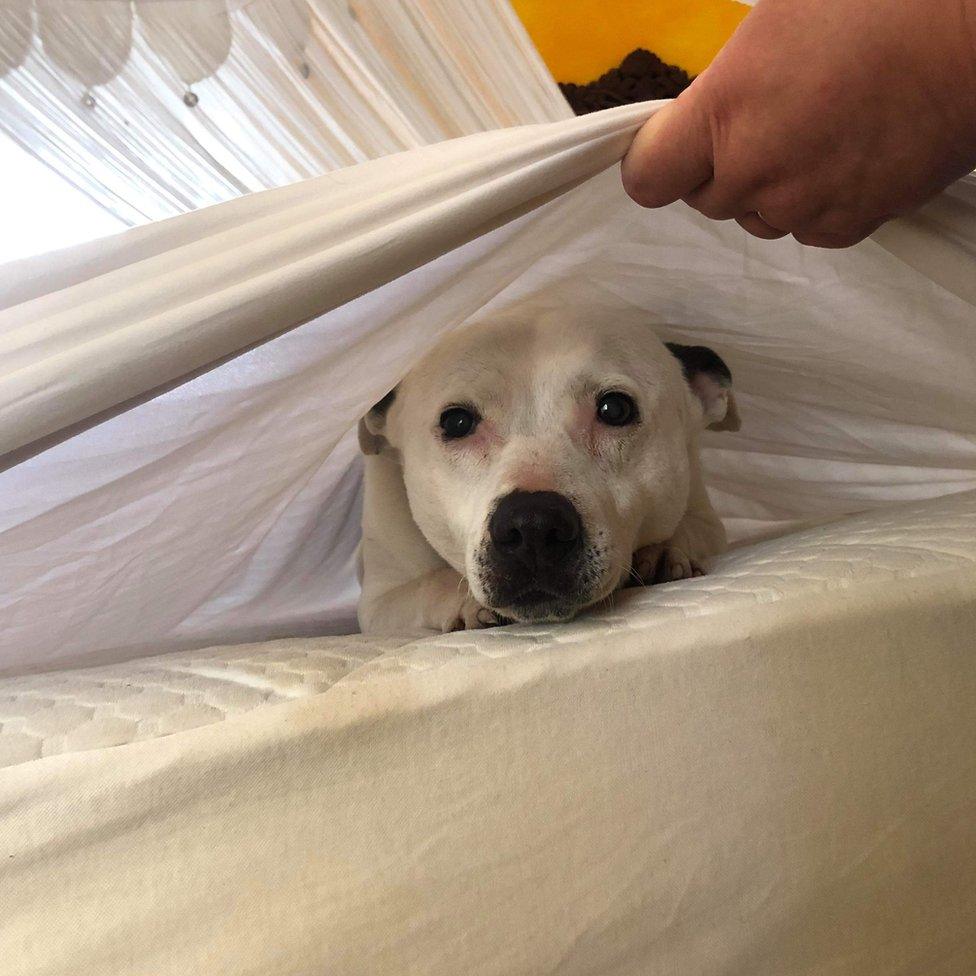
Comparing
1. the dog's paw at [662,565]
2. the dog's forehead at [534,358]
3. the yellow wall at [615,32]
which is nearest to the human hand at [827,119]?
the dog's forehead at [534,358]

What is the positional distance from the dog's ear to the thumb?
0.65m

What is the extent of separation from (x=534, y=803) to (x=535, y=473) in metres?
0.53

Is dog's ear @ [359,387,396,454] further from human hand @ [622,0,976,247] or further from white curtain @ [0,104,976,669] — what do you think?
human hand @ [622,0,976,247]

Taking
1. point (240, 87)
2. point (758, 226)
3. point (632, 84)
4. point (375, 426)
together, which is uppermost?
point (632, 84)

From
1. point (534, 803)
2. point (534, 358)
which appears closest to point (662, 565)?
point (534, 358)

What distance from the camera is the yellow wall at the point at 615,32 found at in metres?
2.52

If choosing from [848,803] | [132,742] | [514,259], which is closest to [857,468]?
[514,259]

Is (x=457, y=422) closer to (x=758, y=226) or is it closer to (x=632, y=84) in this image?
(x=758, y=226)

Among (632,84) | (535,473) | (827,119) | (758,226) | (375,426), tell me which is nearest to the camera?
(827,119)

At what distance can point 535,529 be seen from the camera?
41.5 inches

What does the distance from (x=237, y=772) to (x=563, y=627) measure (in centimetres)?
39

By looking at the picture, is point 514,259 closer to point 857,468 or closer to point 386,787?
point 386,787

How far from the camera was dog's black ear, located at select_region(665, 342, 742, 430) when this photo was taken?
150cm

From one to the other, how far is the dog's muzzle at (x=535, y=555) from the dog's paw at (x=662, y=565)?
19 centimetres
